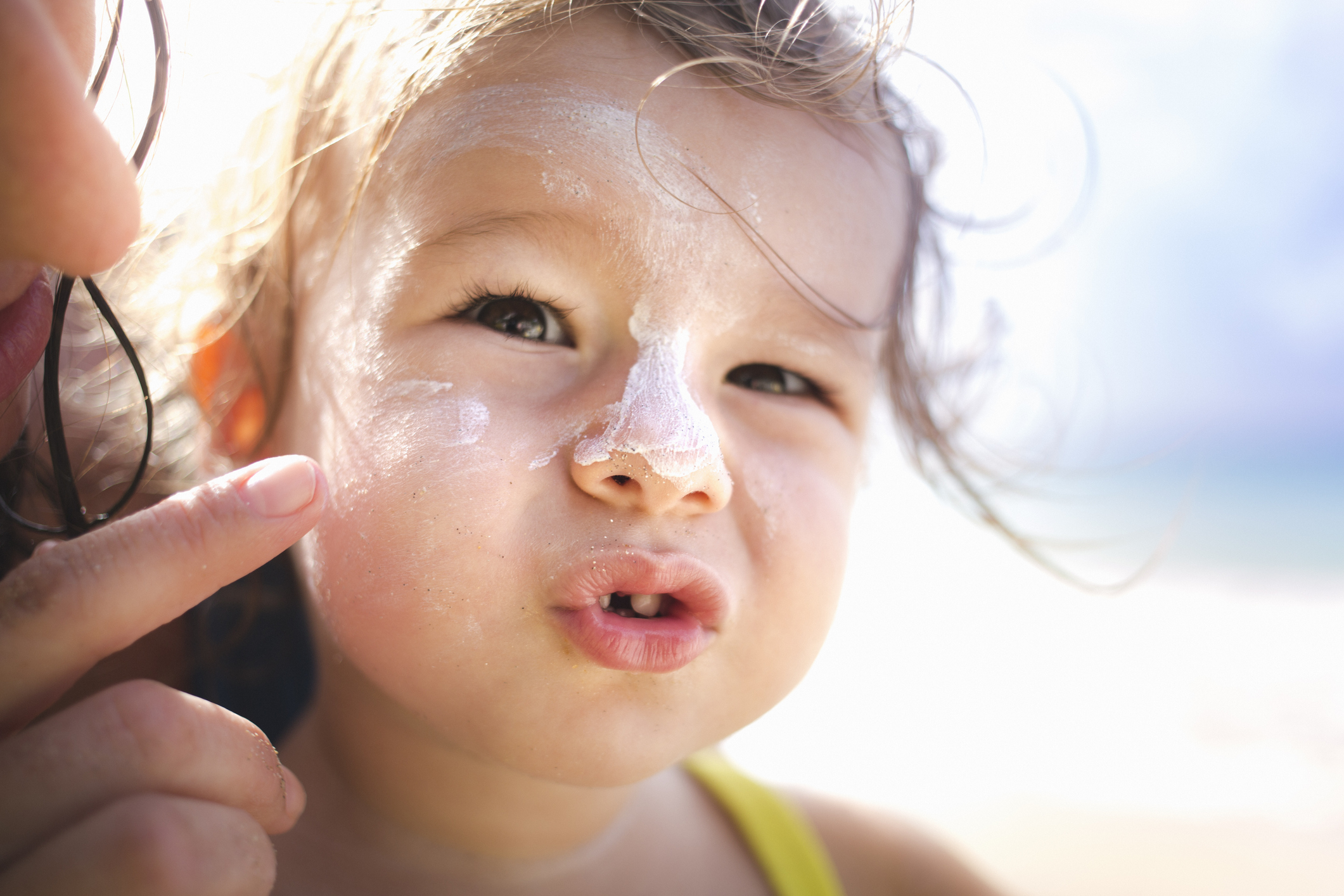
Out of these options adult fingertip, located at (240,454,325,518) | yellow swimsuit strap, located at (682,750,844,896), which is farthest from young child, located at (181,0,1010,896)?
yellow swimsuit strap, located at (682,750,844,896)

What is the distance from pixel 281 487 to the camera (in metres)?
0.75

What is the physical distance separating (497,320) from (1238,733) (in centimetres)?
364

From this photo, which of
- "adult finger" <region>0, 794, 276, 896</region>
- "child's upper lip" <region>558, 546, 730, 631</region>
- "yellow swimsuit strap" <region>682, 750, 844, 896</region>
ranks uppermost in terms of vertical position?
"child's upper lip" <region>558, 546, 730, 631</region>

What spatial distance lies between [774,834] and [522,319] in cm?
105

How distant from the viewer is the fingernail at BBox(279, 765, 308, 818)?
748 millimetres

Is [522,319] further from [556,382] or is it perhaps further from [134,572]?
[134,572]

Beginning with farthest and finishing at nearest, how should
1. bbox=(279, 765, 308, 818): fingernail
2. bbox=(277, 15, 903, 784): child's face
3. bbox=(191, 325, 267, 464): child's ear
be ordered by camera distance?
bbox=(191, 325, 267, 464): child's ear, bbox=(277, 15, 903, 784): child's face, bbox=(279, 765, 308, 818): fingernail

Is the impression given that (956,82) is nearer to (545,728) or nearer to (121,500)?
(545,728)

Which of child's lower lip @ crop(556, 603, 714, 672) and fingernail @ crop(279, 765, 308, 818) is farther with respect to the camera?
child's lower lip @ crop(556, 603, 714, 672)

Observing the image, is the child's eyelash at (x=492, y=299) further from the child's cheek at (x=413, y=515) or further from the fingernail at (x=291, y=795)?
the fingernail at (x=291, y=795)

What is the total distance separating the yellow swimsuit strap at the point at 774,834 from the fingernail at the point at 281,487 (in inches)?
33.5

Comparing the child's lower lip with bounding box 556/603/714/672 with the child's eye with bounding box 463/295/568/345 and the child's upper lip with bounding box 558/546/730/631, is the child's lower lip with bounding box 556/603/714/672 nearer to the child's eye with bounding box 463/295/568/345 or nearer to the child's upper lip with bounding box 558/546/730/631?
the child's upper lip with bounding box 558/546/730/631

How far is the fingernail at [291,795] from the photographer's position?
748 millimetres

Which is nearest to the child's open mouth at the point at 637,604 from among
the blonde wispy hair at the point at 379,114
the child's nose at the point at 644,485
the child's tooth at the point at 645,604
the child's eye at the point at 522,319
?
the child's tooth at the point at 645,604
